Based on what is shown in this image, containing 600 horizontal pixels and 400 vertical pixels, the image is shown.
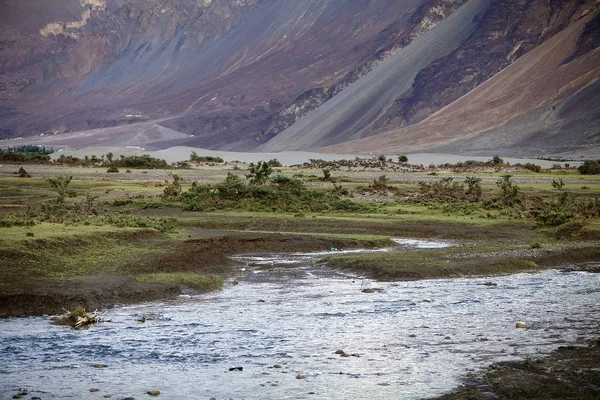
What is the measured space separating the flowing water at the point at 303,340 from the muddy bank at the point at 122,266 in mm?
953

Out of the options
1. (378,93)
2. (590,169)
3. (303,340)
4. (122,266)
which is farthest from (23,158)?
(378,93)

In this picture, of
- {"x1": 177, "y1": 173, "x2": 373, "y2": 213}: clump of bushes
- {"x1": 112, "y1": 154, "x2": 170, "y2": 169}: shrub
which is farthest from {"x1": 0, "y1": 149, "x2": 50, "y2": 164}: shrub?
{"x1": 177, "y1": 173, "x2": 373, "y2": 213}: clump of bushes

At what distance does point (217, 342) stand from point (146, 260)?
31.1 ft

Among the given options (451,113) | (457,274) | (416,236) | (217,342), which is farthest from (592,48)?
(217,342)

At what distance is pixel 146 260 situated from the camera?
27938 mm

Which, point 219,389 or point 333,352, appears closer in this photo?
point 219,389

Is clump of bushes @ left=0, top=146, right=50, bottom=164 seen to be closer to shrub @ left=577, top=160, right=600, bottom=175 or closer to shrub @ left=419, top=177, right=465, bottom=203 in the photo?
shrub @ left=577, top=160, right=600, bottom=175

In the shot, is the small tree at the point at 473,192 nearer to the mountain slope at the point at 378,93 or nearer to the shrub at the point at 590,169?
the shrub at the point at 590,169

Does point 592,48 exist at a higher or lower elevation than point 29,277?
higher

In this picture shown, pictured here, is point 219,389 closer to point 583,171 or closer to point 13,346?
point 13,346

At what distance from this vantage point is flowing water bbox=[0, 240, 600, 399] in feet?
52.3

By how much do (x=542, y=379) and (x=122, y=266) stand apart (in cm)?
1380

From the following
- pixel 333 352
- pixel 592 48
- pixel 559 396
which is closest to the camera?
pixel 559 396

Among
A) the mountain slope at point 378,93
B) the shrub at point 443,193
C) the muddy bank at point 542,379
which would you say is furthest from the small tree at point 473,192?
the mountain slope at point 378,93
